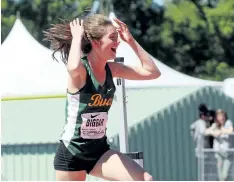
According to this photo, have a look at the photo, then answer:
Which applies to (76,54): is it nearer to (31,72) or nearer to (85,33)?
(85,33)

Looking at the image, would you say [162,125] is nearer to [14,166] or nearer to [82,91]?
[14,166]

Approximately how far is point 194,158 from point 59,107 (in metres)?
2.77

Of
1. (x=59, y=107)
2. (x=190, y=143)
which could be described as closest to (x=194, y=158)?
(x=190, y=143)

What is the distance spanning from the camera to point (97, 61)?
642 centimetres

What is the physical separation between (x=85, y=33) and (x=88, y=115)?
0.51 metres

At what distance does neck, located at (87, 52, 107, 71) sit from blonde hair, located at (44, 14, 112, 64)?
0.04m

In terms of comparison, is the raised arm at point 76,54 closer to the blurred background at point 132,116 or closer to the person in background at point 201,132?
the blurred background at point 132,116

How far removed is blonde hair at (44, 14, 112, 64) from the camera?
644 centimetres

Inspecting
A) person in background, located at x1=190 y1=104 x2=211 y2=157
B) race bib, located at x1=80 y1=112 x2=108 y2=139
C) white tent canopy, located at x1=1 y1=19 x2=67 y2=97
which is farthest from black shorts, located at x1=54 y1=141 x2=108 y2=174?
person in background, located at x1=190 y1=104 x2=211 y2=157

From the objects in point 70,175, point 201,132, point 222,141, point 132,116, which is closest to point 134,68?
point 70,175

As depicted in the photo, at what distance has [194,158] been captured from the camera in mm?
18312

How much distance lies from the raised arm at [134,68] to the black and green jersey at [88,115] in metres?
0.17

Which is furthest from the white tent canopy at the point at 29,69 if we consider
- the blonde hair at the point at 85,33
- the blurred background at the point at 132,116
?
the blonde hair at the point at 85,33

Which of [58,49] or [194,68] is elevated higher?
[194,68]
